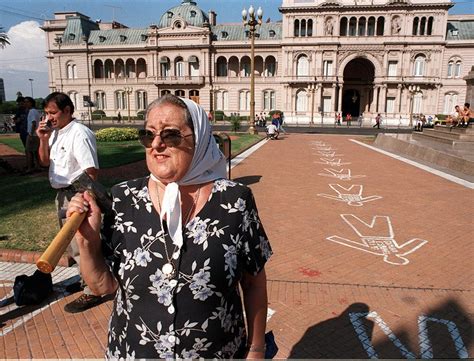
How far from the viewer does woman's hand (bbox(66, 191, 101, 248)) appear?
1849 millimetres

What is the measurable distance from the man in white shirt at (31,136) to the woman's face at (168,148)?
829 cm

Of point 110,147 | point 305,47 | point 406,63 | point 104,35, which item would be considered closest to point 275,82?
point 305,47

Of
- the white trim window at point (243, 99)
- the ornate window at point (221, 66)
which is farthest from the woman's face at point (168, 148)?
the ornate window at point (221, 66)

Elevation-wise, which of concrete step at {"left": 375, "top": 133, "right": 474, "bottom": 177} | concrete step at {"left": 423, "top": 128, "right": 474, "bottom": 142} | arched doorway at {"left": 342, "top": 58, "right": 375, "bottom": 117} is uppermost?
arched doorway at {"left": 342, "top": 58, "right": 375, "bottom": 117}

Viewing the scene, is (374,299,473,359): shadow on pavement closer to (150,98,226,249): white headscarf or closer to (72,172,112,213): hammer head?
(150,98,226,249): white headscarf

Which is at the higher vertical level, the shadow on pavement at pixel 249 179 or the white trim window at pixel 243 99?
the white trim window at pixel 243 99

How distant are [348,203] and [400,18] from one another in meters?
53.7

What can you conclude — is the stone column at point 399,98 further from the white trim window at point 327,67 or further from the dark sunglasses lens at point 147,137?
the dark sunglasses lens at point 147,137

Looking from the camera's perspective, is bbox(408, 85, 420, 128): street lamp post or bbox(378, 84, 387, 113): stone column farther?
bbox(378, 84, 387, 113): stone column

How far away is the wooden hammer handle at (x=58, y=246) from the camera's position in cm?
154

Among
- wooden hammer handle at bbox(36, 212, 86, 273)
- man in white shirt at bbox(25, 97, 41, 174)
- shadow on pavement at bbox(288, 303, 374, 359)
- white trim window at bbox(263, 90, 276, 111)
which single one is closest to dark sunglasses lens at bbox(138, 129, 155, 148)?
wooden hammer handle at bbox(36, 212, 86, 273)

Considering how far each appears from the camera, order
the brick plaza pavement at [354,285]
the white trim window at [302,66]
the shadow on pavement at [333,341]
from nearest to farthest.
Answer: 1. the shadow on pavement at [333,341]
2. the brick plaza pavement at [354,285]
3. the white trim window at [302,66]

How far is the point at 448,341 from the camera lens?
3.78 meters

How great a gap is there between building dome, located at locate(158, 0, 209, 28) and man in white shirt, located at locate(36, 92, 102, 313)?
62.6m
